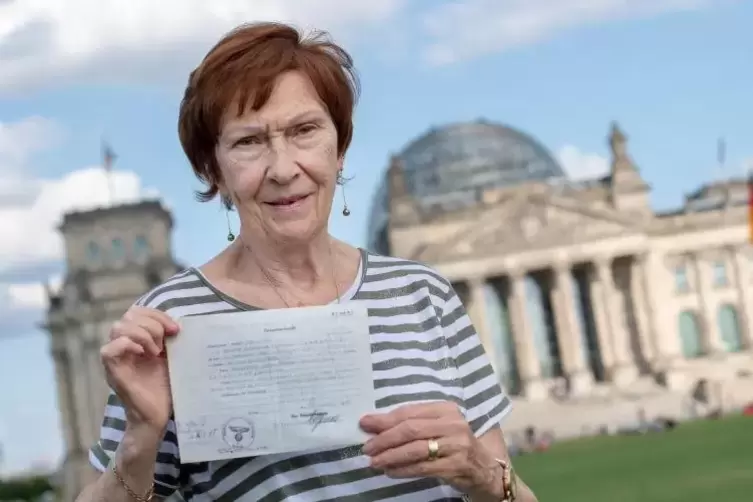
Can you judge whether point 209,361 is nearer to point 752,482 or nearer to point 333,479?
point 333,479

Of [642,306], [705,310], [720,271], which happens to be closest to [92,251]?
[642,306]

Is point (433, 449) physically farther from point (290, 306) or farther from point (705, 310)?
point (705, 310)

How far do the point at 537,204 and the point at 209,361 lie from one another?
65.9m

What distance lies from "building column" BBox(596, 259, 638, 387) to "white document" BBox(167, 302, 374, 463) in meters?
64.9

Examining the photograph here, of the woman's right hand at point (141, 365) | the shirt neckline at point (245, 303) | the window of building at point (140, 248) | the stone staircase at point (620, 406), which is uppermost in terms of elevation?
the window of building at point (140, 248)

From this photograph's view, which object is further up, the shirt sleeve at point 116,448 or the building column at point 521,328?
the shirt sleeve at point 116,448

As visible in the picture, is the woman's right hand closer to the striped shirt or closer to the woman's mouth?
the striped shirt

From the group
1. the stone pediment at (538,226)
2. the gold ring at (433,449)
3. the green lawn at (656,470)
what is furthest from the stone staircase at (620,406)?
the gold ring at (433,449)

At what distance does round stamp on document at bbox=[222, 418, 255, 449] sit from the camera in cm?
310

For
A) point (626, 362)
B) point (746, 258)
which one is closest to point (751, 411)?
point (626, 362)

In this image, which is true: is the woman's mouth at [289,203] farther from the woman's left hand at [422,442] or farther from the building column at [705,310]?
the building column at [705,310]

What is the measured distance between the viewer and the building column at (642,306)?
68.9 m

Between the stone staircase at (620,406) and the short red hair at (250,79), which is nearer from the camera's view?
the short red hair at (250,79)
